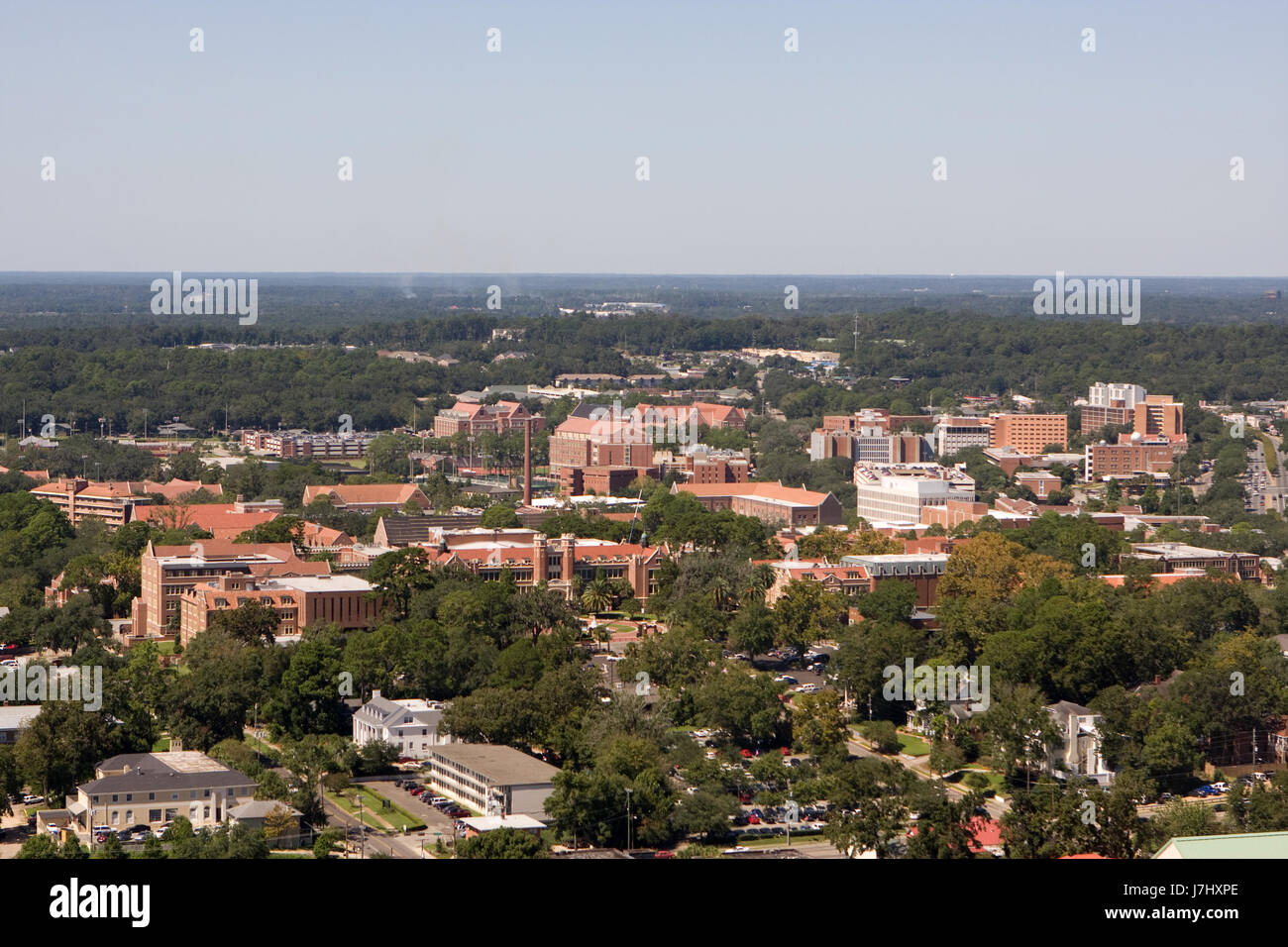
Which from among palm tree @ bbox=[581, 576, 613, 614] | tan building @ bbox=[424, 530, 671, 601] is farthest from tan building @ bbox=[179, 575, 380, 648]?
palm tree @ bbox=[581, 576, 613, 614]

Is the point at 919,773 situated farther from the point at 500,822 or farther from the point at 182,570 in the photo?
the point at 182,570

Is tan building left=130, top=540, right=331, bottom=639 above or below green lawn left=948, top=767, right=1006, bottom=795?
above

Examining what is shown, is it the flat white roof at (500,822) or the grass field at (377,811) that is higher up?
the flat white roof at (500,822)

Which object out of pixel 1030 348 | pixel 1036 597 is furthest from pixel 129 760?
pixel 1030 348

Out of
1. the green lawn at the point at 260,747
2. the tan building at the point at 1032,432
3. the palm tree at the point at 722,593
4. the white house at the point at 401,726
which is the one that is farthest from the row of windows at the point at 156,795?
the tan building at the point at 1032,432

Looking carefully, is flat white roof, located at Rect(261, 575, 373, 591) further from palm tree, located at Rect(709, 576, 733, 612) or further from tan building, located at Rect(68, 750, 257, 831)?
tan building, located at Rect(68, 750, 257, 831)

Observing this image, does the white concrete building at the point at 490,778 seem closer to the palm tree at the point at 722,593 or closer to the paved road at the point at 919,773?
the paved road at the point at 919,773
